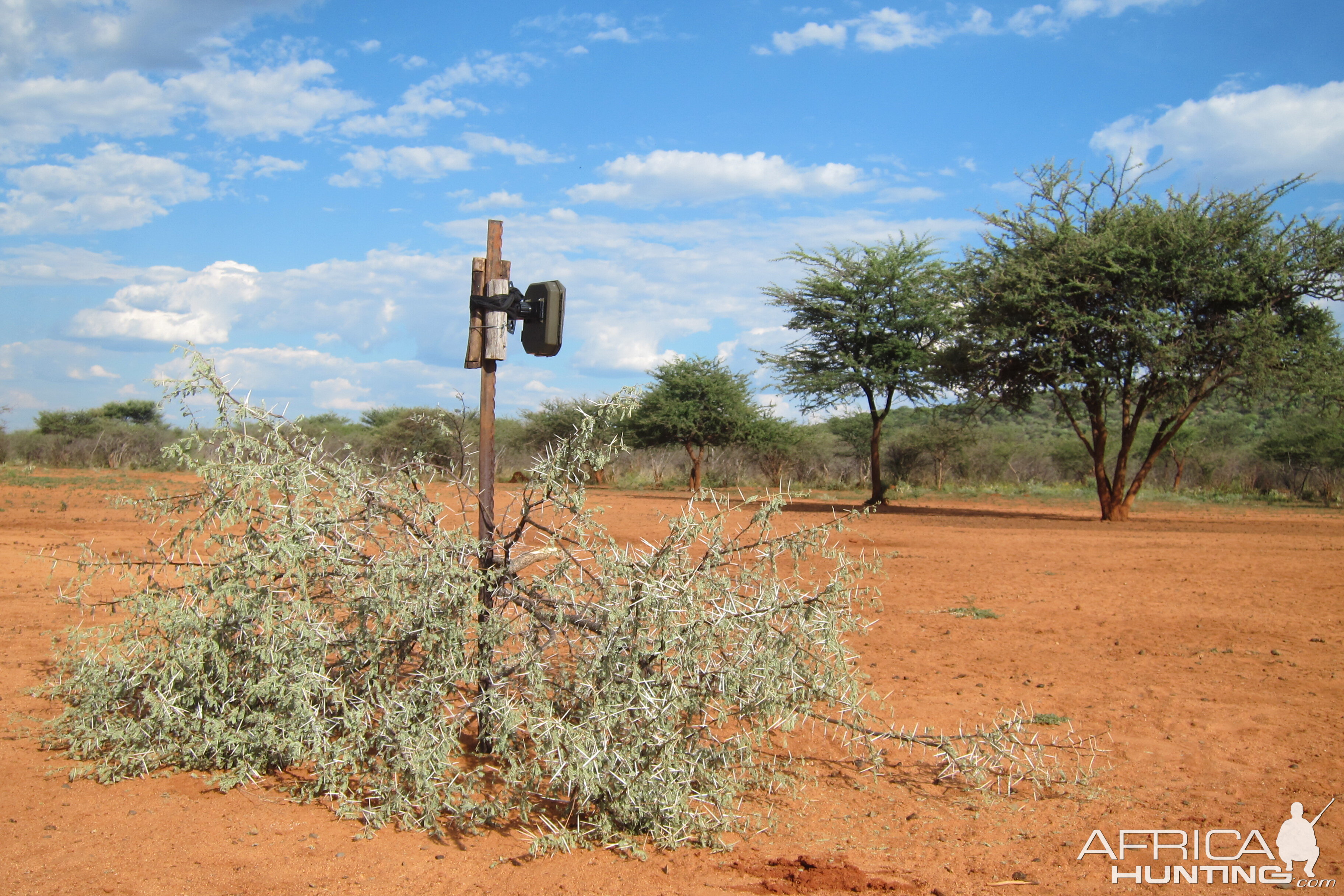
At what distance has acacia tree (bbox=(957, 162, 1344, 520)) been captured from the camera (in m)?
16.6

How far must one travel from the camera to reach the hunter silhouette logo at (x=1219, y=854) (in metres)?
3.30

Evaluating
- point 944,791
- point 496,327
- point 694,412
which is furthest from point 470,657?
point 694,412

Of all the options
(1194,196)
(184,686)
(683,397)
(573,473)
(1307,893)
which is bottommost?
(1307,893)

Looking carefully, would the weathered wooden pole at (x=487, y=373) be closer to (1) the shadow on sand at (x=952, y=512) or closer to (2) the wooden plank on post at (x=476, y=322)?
(2) the wooden plank on post at (x=476, y=322)

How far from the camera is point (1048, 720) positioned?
4.97 meters

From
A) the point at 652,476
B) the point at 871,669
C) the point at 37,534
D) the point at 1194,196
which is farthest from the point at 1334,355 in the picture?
the point at 652,476

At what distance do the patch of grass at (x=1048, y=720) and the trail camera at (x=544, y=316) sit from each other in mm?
3385

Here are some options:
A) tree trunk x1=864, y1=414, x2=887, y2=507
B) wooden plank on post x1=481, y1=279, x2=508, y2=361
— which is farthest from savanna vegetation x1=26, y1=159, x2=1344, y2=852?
tree trunk x1=864, y1=414, x2=887, y2=507

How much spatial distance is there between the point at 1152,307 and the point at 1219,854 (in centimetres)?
1644

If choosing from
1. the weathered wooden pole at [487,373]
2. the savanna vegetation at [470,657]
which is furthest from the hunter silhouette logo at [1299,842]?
the weathered wooden pole at [487,373]

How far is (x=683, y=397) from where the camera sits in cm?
3070

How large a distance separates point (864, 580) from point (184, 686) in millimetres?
7158

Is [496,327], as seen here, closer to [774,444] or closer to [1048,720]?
[1048,720]

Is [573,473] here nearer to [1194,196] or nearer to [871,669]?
[871,669]
